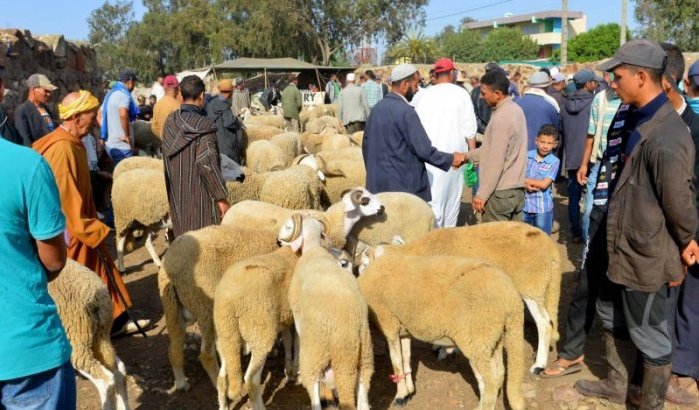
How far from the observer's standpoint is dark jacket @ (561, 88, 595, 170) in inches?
301

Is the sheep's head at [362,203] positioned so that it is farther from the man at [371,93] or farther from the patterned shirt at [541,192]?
the man at [371,93]

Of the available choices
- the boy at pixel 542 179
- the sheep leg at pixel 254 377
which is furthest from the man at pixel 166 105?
the sheep leg at pixel 254 377

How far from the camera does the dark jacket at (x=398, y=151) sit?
5.27 m

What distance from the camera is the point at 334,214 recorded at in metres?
5.34

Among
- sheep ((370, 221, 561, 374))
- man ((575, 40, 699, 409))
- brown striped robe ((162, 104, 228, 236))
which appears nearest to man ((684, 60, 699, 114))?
man ((575, 40, 699, 409))

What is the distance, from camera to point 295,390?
425 cm

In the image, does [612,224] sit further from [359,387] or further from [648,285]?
[359,387]

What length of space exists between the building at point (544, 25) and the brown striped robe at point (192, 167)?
94063 mm

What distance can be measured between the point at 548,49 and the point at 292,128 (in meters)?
88.1

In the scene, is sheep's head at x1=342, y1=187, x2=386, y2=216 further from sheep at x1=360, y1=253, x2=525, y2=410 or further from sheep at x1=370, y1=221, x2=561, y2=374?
sheep at x1=360, y1=253, x2=525, y2=410

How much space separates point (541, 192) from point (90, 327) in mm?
4251

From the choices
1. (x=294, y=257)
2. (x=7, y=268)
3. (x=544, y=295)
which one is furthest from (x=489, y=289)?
(x=7, y=268)

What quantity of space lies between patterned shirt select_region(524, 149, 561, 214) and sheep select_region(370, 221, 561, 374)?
4.84 ft

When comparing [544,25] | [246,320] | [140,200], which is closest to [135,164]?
[140,200]
